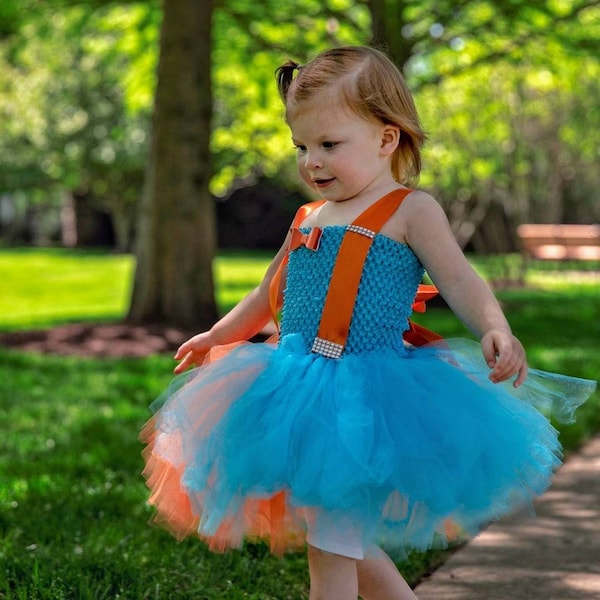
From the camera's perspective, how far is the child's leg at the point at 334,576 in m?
2.83

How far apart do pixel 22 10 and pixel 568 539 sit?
10230 mm

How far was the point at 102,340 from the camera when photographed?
10.7m

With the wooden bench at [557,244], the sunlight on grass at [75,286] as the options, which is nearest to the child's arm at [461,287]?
the sunlight on grass at [75,286]

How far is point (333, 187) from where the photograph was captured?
9.97 feet

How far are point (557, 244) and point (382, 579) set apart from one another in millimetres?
20578

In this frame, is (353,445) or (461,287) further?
(461,287)

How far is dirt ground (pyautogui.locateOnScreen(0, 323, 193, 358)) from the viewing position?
1023cm

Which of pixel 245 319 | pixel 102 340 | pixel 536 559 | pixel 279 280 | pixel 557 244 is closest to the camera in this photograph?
pixel 279 280

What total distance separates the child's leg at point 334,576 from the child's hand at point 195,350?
0.81 metres

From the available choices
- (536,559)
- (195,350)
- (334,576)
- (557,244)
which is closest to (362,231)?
(195,350)

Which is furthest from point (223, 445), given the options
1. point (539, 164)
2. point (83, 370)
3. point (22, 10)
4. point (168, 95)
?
point (539, 164)

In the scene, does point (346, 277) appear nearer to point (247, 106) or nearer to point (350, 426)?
→ point (350, 426)

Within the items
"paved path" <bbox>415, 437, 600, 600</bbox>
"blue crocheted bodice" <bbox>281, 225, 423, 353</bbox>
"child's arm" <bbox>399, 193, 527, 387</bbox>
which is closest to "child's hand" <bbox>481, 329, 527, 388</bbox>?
"child's arm" <bbox>399, 193, 527, 387</bbox>

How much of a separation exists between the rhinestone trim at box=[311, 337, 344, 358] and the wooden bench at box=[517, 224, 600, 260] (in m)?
19.9
